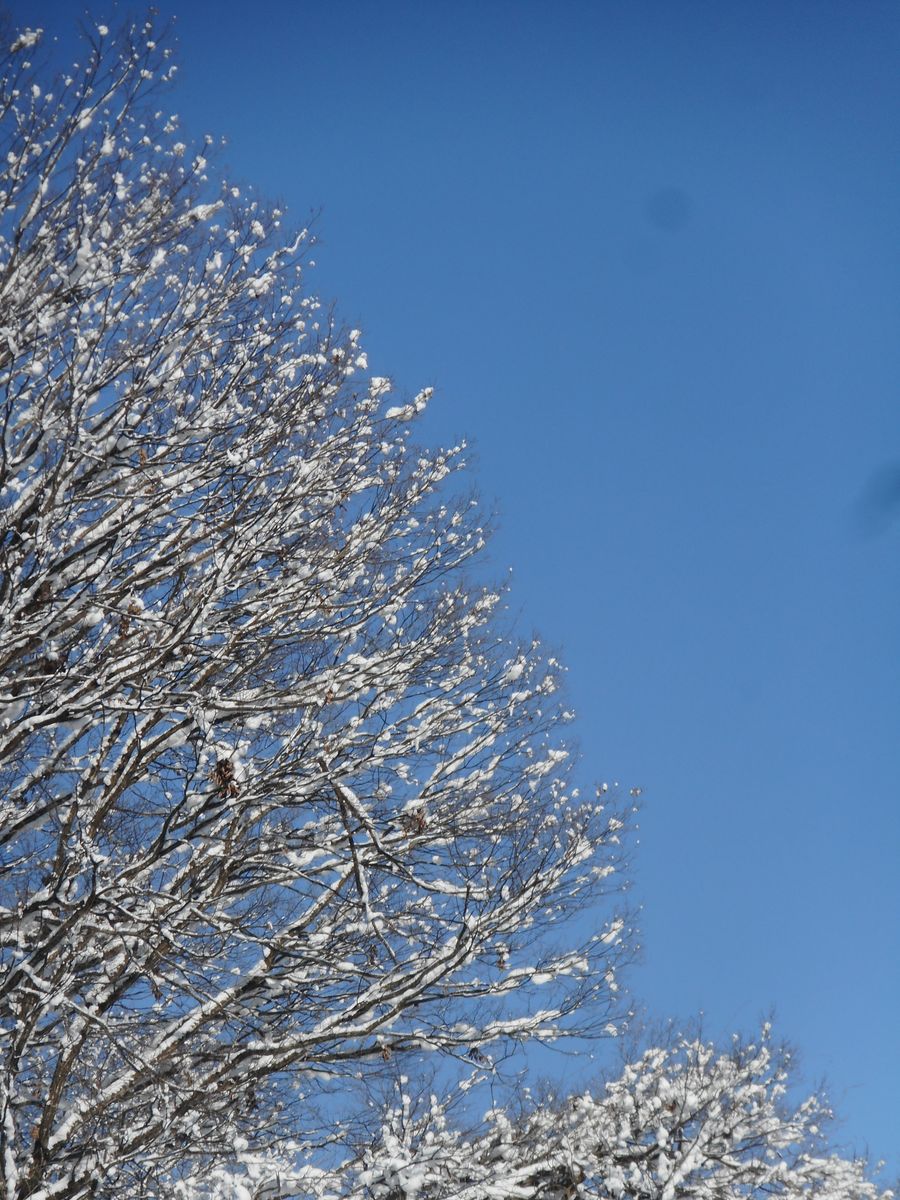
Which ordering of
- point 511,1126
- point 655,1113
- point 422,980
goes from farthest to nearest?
point 655,1113 → point 511,1126 → point 422,980

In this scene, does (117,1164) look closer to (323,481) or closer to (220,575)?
(220,575)

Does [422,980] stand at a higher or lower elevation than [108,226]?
lower

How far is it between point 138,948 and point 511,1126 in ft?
14.3

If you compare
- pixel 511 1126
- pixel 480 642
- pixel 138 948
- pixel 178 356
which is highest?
pixel 178 356

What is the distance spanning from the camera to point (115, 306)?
5395 millimetres

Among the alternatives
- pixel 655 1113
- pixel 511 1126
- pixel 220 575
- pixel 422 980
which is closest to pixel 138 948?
pixel 422 980

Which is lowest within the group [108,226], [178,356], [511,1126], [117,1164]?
[117,1164]

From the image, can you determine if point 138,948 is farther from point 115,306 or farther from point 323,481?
point 115,306

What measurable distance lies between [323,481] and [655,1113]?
7.95 m

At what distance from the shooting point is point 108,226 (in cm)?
561

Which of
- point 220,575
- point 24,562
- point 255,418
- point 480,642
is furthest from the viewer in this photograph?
point 480,642

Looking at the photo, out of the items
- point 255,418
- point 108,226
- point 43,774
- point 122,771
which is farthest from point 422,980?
point 108,226

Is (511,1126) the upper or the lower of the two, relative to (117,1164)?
upper

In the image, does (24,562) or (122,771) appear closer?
(24,562)
